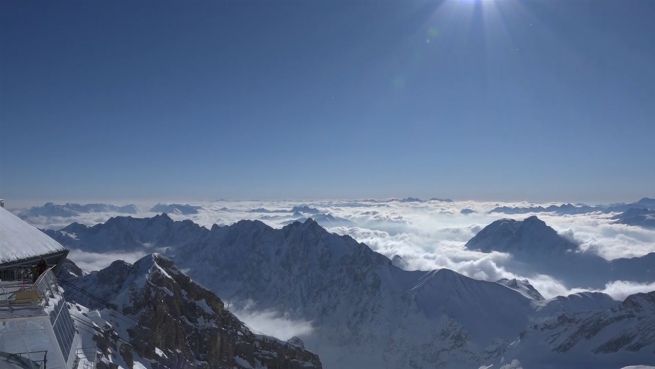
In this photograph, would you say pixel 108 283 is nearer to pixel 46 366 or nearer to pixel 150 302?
pixel 150 302

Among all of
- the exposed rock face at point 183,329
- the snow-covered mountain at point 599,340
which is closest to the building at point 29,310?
the exposed rock face at point 183,329

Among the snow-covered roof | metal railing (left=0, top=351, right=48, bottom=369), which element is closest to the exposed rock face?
the snow-covered roof

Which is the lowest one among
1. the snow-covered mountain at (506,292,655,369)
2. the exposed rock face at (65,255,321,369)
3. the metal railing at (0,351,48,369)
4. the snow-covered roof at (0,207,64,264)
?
the snow-covered mountain at (506,292,655,369)

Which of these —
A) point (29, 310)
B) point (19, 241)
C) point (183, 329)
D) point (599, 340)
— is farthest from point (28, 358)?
point (599, 340)

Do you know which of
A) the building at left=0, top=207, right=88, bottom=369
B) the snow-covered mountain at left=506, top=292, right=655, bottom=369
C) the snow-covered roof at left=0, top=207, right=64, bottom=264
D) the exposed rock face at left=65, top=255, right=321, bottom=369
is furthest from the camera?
the snow-covered mountain at left=506, top=292, right=655, bottom=369

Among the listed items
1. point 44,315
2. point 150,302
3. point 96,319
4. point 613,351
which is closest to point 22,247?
point 44,315

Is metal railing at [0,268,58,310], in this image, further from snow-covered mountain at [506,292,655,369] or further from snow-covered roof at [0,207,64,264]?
snow-covered mountain at [506,292,655,369]
